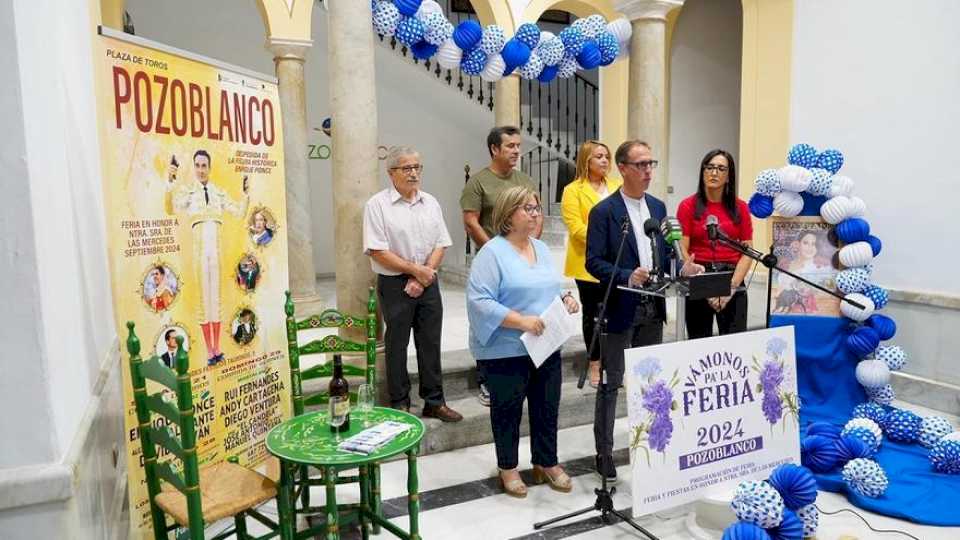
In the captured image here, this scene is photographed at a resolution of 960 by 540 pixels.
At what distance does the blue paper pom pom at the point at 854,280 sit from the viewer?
13.7 ft

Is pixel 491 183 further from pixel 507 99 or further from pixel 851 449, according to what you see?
pixel 507 99

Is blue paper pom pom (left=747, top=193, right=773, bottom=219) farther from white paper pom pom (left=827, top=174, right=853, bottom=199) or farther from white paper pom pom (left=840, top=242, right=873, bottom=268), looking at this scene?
white paper pom pom (left=840, top=242, right=873, bottom=268)

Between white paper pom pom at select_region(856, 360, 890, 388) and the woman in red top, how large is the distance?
955 millimetres

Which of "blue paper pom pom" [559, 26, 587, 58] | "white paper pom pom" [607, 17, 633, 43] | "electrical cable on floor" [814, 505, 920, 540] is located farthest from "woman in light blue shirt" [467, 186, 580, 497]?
"white paper pom pom" [607, 17, 633, 43]

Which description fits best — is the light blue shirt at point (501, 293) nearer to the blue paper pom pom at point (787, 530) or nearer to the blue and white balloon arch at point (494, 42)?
A: the blue paper pom pom at point (787, 530)

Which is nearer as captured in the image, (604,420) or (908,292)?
(604,420)

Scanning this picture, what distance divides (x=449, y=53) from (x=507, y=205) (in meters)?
1.96

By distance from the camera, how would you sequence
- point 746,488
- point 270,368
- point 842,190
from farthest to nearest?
point 842,190
point 270,368
point 746,488

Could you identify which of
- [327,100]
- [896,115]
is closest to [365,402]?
[896,115]

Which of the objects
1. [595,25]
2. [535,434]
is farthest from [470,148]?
[535,434]

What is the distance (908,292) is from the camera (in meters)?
4.74

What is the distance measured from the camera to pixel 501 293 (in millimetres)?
2896

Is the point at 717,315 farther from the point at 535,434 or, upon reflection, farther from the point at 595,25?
the point at 595,25

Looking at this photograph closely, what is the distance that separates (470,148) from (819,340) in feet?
21.0
